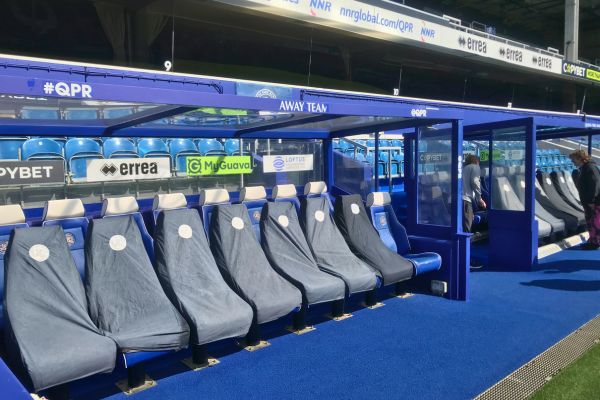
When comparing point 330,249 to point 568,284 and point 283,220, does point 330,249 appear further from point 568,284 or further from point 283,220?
point 568,284

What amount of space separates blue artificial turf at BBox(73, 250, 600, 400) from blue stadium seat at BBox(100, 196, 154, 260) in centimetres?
87

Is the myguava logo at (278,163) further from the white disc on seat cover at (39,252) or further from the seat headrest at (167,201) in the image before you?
the white disc on seat cover at (39,252)

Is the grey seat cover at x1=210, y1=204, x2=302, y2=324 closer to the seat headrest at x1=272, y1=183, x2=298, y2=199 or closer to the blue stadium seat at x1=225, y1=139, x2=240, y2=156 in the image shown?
the seat headrest at x1=272, y1=183, x2=298, y2=199

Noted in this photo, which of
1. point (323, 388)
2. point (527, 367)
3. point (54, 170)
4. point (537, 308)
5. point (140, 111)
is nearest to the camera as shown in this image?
point (323, 388)

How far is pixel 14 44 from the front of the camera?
20.1 feet

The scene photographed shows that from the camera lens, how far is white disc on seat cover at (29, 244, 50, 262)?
3.08 meters

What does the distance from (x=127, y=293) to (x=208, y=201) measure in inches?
46.3

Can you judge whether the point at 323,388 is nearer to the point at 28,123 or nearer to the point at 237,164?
the point at 237,164

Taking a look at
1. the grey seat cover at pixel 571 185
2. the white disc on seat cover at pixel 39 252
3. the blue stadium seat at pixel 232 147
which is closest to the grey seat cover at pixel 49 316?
the white disc on seat cover at pixel 39 252

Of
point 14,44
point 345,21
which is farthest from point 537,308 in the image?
point 345,21

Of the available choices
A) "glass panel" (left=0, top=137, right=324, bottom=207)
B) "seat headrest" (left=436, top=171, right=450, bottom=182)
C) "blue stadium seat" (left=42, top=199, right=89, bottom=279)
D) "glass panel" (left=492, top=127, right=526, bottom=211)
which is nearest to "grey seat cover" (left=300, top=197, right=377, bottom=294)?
"glass panel" (left=0, top=137, right=324, bottom=207)

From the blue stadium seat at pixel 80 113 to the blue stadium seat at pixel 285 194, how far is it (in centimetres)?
173

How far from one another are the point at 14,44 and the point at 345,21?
6485 millimetres

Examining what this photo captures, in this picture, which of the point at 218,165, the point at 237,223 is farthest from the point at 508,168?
the point at 237,223
